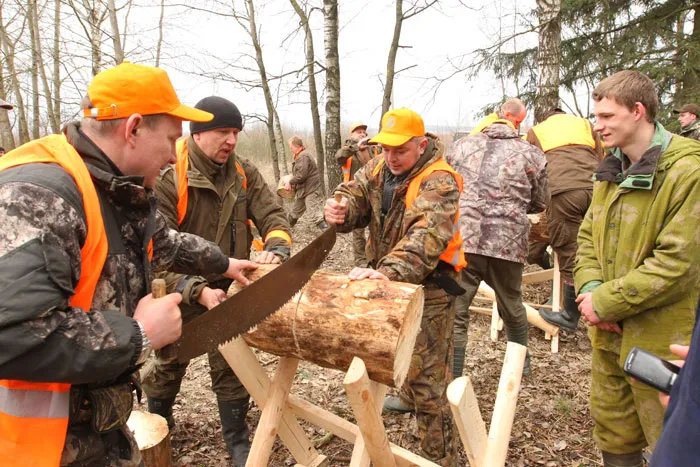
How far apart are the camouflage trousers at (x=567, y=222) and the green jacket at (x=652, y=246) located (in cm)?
286

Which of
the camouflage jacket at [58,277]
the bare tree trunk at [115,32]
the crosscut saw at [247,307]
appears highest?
the bare tree trunk at [115,32]

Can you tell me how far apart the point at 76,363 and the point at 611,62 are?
11212 mm

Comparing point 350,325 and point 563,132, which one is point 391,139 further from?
point 563,132

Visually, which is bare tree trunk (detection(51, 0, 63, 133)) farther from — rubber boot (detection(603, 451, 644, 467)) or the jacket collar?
rubber boot (detection(603, 451, 644, 467))

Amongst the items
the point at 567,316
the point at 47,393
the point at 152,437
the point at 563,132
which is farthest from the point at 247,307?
the point at 563,132

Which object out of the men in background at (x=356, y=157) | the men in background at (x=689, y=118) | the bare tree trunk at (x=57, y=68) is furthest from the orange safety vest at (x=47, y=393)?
the bare tree trunk at (x=57, y=68)

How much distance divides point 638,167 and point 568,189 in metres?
3.05

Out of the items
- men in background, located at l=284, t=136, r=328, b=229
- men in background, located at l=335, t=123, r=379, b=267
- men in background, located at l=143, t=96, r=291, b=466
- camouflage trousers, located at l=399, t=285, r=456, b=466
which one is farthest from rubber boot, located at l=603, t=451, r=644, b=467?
men in background, located at l=284, t=136, r=328, b=229

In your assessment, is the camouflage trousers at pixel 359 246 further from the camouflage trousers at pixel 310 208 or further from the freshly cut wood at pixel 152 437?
the freshly cut wood at pixel 152 437

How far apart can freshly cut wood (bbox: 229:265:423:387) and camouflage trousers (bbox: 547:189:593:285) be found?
364 cm

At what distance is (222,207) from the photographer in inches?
140

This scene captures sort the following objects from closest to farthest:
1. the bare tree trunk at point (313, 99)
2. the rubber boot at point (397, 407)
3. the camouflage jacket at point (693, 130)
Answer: the rubber boot at point (397, 407), the camouflage jacket at point (693, 130), the bare tree trunk at point (313, 99)

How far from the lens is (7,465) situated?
163cm

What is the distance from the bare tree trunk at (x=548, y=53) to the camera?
279 inches
